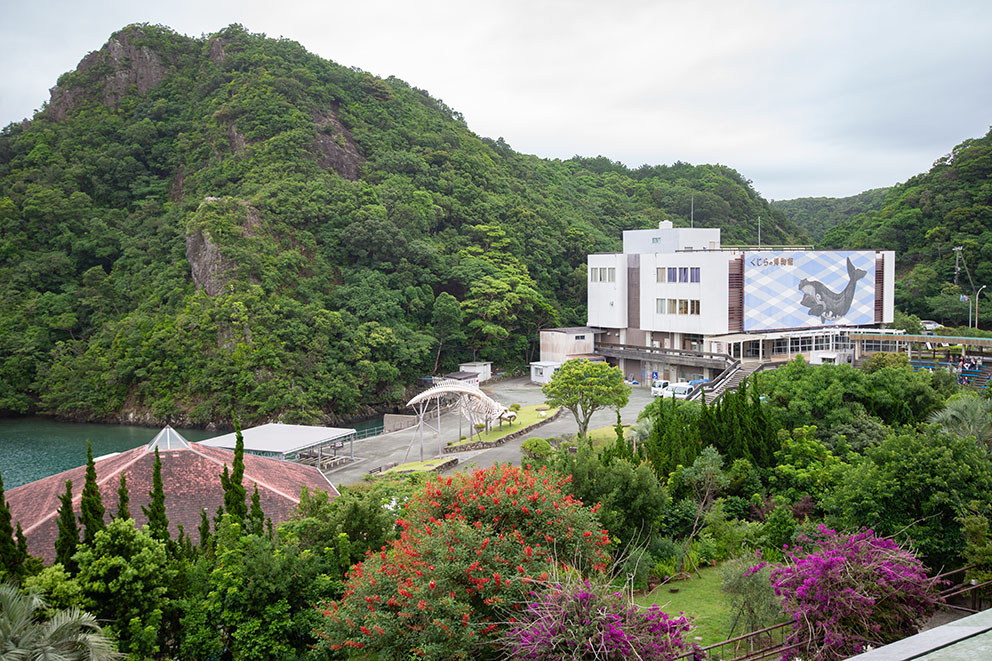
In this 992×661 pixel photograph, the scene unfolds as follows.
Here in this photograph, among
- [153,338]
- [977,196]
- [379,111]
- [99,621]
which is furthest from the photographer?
[379,111]

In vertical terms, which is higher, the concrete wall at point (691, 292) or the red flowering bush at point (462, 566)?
the concrete wall at point (691, 292)

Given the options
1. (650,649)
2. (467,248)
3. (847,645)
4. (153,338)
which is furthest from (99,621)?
(467,248)

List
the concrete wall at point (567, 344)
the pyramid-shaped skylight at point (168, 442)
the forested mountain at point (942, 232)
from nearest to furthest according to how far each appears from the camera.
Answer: the pyramid-shaped skylight at point (168, 442)
the concrete wall at point (567, 344)
the forested mountain at point (942, 232)

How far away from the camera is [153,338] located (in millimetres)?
45375

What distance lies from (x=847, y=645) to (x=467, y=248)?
165 feet

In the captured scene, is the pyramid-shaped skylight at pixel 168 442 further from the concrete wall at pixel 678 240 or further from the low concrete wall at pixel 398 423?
the concrete wall at pixel 678 240

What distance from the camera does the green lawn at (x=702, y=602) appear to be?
38.3ft

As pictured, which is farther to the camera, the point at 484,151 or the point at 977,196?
the point at 484,151

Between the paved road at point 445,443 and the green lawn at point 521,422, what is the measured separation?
611mm

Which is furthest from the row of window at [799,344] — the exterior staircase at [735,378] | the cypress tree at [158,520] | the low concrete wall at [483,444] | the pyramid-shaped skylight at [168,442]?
the cypress tree at [158,520]

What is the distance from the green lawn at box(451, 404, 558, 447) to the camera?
34.2 meters

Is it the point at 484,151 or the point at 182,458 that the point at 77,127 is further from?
the point at 182,458

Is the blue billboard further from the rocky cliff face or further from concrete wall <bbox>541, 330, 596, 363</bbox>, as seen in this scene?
the rocky cliff face

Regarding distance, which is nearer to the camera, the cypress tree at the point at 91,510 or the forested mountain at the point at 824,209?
the cypress tree at the point at 91,510
